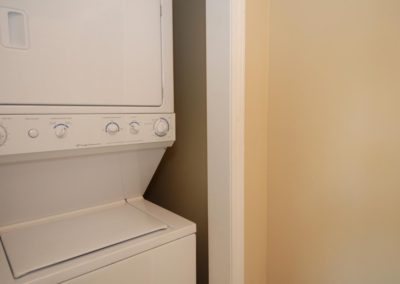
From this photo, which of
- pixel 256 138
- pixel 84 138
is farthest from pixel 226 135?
pixel 84 138

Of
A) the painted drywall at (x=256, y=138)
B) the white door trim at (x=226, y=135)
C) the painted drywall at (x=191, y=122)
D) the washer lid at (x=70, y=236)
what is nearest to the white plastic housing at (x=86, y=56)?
the painted drywall at (x=191, y=122)

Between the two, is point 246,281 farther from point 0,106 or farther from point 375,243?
point 0,106

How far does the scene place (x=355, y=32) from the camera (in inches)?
41.9

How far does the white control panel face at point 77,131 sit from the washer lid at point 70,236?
37 centimetres

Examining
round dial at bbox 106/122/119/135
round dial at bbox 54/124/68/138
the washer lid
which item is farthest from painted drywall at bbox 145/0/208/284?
round dial at bbox 54/124/68/138

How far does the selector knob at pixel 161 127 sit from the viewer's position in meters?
1.32

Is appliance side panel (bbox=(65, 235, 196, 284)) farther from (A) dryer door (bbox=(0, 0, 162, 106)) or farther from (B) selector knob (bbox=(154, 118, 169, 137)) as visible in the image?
(A) dryer door (bbox=(0, 0, 162, 106))

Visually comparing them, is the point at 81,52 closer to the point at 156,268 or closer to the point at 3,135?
the point at 3,135

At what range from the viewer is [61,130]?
1.04 metres

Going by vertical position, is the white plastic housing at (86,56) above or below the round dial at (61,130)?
above

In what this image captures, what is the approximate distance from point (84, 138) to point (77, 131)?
0.04 meters

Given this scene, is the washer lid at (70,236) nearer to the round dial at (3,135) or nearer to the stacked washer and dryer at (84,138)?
the stacked washer and dryer at (84,138)

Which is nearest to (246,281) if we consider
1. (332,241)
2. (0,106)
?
(332,241)

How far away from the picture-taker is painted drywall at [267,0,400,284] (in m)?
1.03
